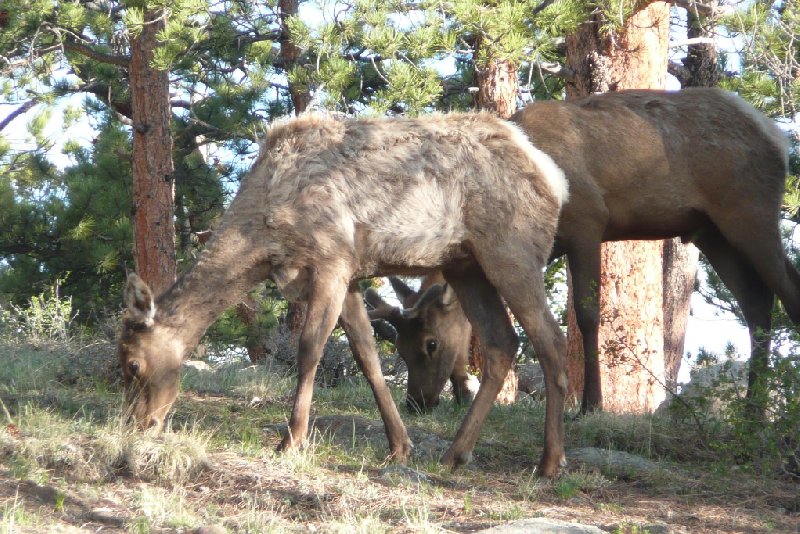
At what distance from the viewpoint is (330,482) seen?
5.99m

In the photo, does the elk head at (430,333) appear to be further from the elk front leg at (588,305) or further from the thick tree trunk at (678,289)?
the thick tree trunk at (678,289)

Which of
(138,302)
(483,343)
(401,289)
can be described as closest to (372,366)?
(483,343)

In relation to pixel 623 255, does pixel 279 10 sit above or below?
above

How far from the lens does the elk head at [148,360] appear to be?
7117mm

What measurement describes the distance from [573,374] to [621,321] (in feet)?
3.42

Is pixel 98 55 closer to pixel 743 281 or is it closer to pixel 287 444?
pixel 287 444

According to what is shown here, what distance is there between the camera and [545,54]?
1102 centimetres

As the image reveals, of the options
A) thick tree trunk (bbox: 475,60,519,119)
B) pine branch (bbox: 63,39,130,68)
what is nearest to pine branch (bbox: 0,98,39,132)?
pine branch (bbox: 63,39,130,68)

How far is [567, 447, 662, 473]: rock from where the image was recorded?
23.0 feet

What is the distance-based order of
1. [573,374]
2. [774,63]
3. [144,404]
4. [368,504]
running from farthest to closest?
[573,374] < [774,63] < [144,404] < [368,504]

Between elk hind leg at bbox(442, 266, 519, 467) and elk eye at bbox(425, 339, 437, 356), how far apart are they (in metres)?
1.93

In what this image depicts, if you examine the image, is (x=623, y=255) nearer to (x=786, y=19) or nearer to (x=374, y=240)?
(x=786, y=19)

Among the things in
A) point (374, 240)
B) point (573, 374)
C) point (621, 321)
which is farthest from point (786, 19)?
point (374, 240)

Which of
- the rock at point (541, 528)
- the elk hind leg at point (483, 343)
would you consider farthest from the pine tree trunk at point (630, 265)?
the rock at point (541, 528)
